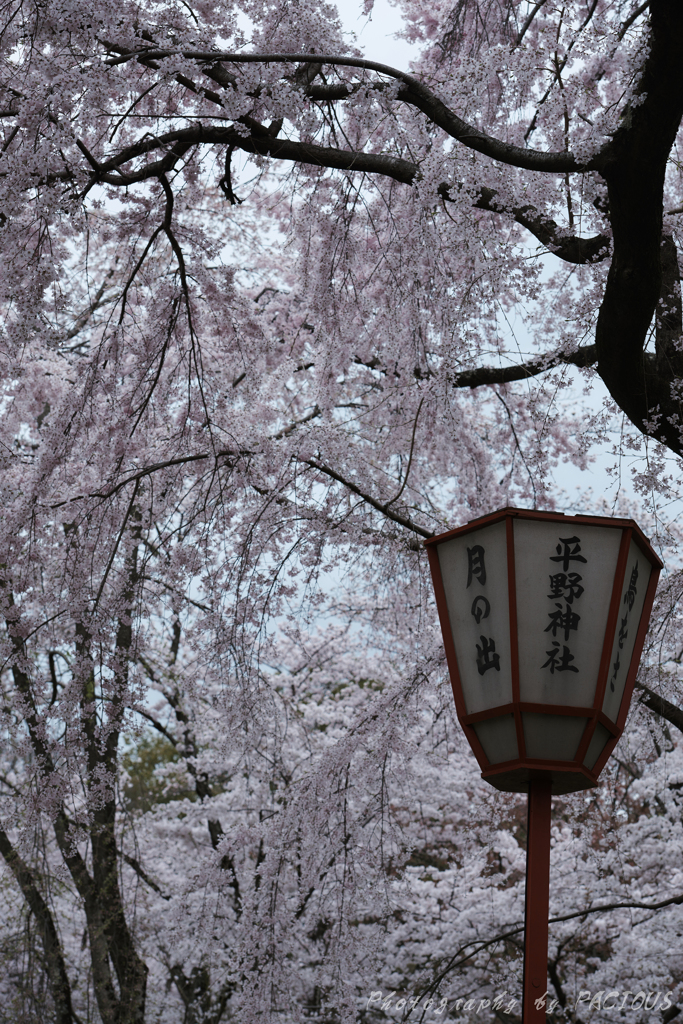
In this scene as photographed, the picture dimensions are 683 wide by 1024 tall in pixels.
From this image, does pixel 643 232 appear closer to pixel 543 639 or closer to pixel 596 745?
pixel 543 639

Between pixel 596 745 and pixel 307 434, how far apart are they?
2935 millimetres

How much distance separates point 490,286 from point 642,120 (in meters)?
1.28

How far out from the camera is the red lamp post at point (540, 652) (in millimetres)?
1760

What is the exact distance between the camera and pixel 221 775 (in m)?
9.77

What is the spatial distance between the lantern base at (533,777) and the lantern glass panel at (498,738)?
0.02 m

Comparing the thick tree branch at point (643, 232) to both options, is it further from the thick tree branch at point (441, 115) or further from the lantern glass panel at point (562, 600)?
the lantern glass panel at point (562, 600)

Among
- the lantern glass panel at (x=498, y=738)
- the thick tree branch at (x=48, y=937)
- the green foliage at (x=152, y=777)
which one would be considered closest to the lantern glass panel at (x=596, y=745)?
the lantern glass panel at (x=498, y=738)

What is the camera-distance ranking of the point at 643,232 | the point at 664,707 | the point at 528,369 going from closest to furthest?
the point at 643,232 → the point at 664,707 → the point at 528,369

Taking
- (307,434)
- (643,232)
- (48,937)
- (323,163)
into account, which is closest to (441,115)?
(323,163)

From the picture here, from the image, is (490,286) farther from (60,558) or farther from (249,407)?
(60,558)

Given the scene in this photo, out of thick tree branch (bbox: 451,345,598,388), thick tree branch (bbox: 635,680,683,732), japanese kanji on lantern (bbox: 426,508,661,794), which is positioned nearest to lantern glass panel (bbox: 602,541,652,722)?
japanese kanji on lantern (bbox: 426,508,661,794)

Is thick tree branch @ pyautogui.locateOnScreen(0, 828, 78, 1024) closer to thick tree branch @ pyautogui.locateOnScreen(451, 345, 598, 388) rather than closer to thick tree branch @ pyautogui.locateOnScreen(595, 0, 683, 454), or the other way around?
thick tree branch @ pyautogui.locateOnScreen(451, 345, 598, 388)

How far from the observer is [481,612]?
1.93 metres

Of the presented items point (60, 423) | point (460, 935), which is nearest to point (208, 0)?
point (60, 423)
